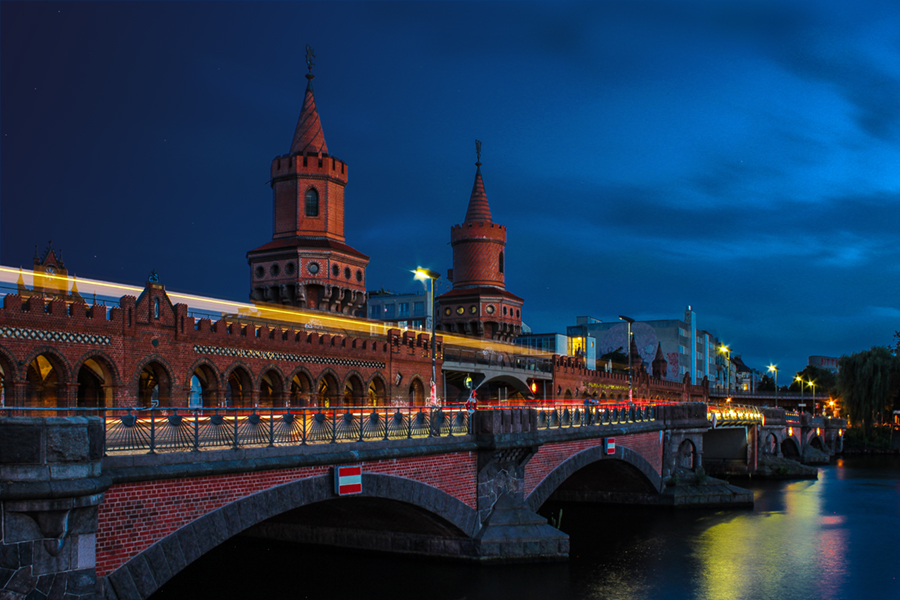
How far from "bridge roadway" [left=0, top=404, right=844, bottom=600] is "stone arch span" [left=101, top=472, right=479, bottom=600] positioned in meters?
0.03

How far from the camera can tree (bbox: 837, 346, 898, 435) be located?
300ft

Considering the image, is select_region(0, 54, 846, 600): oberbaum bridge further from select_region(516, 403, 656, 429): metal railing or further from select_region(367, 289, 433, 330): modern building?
select_region(367, 289, 433, 330): modern building

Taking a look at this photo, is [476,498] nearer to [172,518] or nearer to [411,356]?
[172,518]

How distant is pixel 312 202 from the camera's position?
66.5 metres

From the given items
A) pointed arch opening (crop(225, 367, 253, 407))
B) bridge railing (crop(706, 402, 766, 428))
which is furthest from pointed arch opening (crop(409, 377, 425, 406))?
bridge railing (crop(706, 402, 766, 428))

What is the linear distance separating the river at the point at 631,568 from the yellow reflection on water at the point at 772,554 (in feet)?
0.15

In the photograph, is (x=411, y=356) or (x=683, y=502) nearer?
(x=683, y=502)

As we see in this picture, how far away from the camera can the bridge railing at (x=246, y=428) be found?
53.5 ft

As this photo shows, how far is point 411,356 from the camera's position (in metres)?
60.5

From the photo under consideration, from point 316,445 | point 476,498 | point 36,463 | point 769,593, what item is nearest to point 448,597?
point 476,498

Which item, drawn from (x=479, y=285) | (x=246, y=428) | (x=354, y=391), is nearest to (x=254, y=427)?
(x=246, y=428)

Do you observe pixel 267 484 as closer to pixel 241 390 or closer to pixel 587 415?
pixel 587 415

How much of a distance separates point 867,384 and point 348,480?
85141 millimetres

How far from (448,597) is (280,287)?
4222 centimetres
